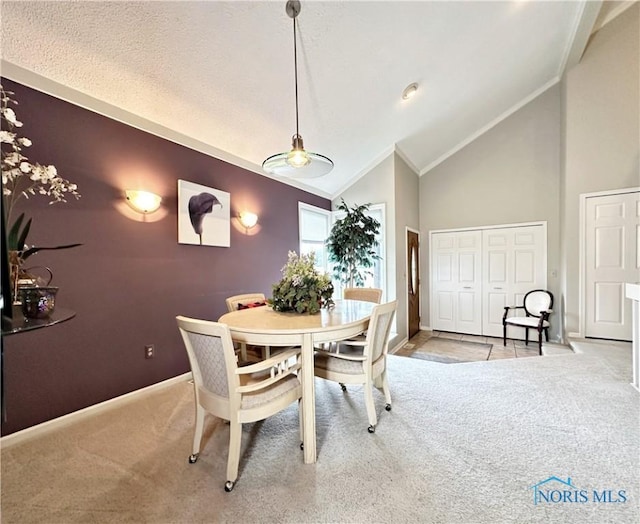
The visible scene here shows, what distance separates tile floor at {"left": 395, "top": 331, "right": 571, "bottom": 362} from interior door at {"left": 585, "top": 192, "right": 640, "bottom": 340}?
63cm

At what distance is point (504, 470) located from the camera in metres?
1.62

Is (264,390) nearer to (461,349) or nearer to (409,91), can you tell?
(409,91)

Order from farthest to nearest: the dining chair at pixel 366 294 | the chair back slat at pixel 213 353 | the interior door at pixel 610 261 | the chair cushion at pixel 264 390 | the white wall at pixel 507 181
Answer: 1. the white wall at pixel 507 181
2. the interior door at pixel 610 261
3. the dining chair at pixel 366 294
4. the chair cushion at pixel 264 390
5. the chair back slat at pixel 213 353

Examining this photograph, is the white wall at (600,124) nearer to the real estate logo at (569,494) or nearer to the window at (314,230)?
the real estate logo at (569,494)

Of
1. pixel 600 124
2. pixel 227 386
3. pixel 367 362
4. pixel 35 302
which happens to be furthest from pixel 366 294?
pixel 600 124

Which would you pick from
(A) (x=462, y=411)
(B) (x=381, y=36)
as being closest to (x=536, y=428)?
(A) (x=462, y=411)

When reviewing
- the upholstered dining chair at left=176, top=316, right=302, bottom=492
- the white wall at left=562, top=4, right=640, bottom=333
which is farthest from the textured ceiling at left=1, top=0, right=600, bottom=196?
the upholstered dining chair at left=176, top=316, right=302, bottom=492

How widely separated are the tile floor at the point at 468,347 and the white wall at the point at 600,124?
2.67ft

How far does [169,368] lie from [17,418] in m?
1.07

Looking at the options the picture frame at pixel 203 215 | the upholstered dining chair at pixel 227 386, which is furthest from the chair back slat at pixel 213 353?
the picture frame at pixel 203 215

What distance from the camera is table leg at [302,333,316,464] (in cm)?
173

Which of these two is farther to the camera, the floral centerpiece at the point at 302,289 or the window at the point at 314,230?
the window at the point at 314,230

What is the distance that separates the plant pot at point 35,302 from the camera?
3.97 feet

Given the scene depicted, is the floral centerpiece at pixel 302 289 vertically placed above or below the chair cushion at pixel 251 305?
above
